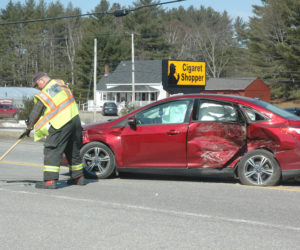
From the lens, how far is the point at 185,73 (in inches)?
1047

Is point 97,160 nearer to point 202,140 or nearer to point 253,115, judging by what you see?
point 202,140

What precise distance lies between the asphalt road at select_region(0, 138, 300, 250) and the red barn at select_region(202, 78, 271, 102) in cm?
5463

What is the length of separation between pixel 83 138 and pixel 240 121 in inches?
107

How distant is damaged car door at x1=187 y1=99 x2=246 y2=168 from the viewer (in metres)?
8.00

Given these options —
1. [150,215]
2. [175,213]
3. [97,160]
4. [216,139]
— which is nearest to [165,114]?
[216,139]

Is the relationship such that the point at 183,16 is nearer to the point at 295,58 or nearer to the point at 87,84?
the point at 87,84

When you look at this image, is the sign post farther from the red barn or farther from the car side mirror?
the red barn

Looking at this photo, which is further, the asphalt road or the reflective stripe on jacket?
the reflective stripe on jacket

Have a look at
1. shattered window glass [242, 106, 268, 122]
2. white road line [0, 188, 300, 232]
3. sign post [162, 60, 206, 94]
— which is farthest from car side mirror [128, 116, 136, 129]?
sign post [162, 60, 206, 94]

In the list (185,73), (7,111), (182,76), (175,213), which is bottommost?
(7,111)

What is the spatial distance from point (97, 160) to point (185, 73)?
18461mm

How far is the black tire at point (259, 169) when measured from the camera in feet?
25.4

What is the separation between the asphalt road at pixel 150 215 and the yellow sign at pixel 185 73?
692 inches

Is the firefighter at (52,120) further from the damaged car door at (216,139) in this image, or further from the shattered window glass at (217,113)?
the shattered window glass at (217,113)
